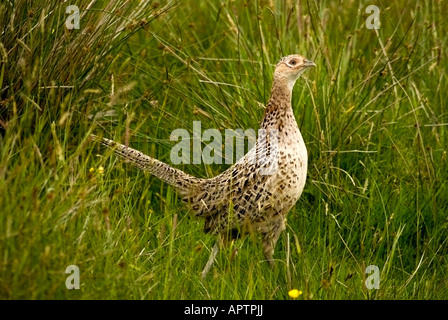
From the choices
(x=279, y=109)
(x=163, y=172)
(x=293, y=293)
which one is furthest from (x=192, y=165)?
(x=293, y=293)

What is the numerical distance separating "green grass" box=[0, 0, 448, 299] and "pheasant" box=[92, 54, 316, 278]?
6.0 inches

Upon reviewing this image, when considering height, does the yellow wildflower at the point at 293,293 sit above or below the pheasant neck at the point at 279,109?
below

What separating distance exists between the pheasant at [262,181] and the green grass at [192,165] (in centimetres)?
15

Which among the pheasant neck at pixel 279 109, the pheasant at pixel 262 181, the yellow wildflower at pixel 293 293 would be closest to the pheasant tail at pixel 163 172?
the pheasant at pixel 262 181

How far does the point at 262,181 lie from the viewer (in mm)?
5086

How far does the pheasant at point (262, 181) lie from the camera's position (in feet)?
16.6

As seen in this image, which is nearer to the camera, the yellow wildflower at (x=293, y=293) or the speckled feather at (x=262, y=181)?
the yellow wildflower at (x=293, y=293)

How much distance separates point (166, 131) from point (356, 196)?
1.31 m

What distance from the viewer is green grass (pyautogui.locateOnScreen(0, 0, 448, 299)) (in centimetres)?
412

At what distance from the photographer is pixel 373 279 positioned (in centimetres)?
477

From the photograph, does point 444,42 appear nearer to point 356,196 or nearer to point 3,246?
point 356,196

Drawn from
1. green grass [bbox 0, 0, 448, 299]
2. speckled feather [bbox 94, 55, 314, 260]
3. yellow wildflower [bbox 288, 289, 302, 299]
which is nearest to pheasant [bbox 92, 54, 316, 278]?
speckled feather [bbox 94, 55, 314, 260]

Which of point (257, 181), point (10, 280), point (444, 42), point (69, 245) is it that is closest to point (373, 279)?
point (257, 181)

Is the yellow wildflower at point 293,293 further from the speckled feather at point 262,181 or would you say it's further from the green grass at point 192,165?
the speckled feather at point 262,181
